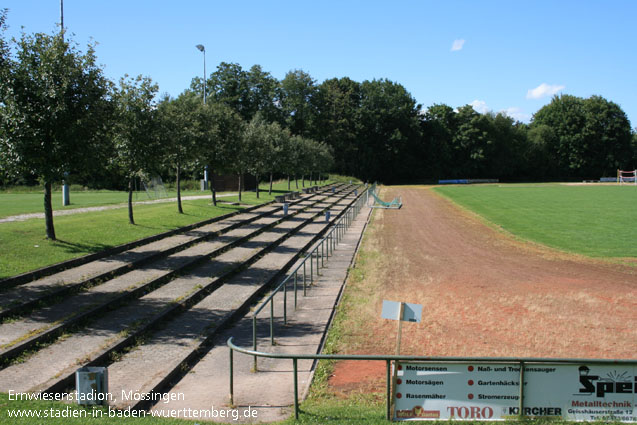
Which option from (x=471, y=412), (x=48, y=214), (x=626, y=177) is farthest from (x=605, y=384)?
(x=626, y=177)

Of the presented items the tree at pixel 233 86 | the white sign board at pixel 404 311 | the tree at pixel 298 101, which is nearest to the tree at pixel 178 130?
the white sign board at pixel 404 311

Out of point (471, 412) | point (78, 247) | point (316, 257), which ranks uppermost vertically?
point (78, 247)

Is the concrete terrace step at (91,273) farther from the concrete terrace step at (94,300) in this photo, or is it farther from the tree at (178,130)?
the tree at (178,130)

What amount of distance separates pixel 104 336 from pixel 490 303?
9.62 metres

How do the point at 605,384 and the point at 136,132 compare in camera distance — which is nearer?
the point at 605,384

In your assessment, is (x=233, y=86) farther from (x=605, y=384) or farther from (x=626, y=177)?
(x=605, y=384)

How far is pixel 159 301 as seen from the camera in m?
12.6

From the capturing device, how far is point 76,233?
17812mm

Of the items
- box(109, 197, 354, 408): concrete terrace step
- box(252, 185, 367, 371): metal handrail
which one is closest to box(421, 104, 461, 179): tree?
box(252, 185, 367, 371): metal handrail

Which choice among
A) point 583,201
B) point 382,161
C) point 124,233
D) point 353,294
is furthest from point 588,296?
point 382,161

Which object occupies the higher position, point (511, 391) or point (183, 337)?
point (511, 391)

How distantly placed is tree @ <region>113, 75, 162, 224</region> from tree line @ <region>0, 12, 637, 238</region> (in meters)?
0.05

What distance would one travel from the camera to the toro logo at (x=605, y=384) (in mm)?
6121

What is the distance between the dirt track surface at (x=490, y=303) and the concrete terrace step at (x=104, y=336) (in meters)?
4.05
